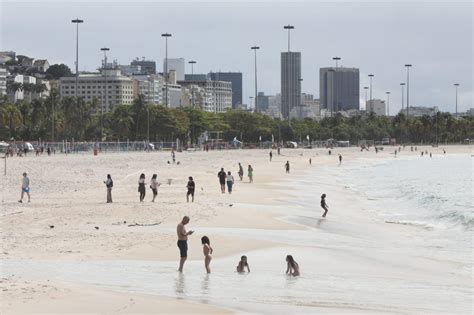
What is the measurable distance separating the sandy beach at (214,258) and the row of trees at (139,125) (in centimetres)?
6796

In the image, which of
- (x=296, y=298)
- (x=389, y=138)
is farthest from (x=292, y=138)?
(x=296, y=298)

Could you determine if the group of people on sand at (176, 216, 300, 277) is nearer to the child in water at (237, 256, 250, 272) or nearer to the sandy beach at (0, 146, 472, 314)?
the child in water at (237, 256, 250, 272)

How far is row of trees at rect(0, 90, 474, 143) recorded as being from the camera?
10150cm

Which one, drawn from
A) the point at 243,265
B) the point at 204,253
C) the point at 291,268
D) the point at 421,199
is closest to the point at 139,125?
the point at 421,199

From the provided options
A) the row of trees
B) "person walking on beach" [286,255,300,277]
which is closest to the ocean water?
"person walking on beach" [286,255,300,277]

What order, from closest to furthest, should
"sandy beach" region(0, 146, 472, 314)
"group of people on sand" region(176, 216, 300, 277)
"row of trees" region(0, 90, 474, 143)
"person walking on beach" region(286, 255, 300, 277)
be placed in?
"sandy beach" region(0, 146, 472, 314) < "group of people on sand" region(176, 216, 300, 277) < "person walking on beach" region(286, 255, 300, 277) < "row of trees" region(0, 90, 474, 143)

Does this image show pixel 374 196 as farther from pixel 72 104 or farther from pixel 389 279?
pixel 72 104

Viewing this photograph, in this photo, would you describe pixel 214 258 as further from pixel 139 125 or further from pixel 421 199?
pixel 139 125

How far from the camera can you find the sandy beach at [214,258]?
13930 millimetres

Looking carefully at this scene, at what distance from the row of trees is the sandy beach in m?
68.0

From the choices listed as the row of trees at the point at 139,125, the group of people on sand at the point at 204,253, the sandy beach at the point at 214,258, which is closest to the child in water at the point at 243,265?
the group of people on sand at the point at 204,253

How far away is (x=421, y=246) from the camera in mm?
23906

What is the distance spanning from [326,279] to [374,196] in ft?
92.7

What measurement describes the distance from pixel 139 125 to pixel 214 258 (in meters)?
99.7
